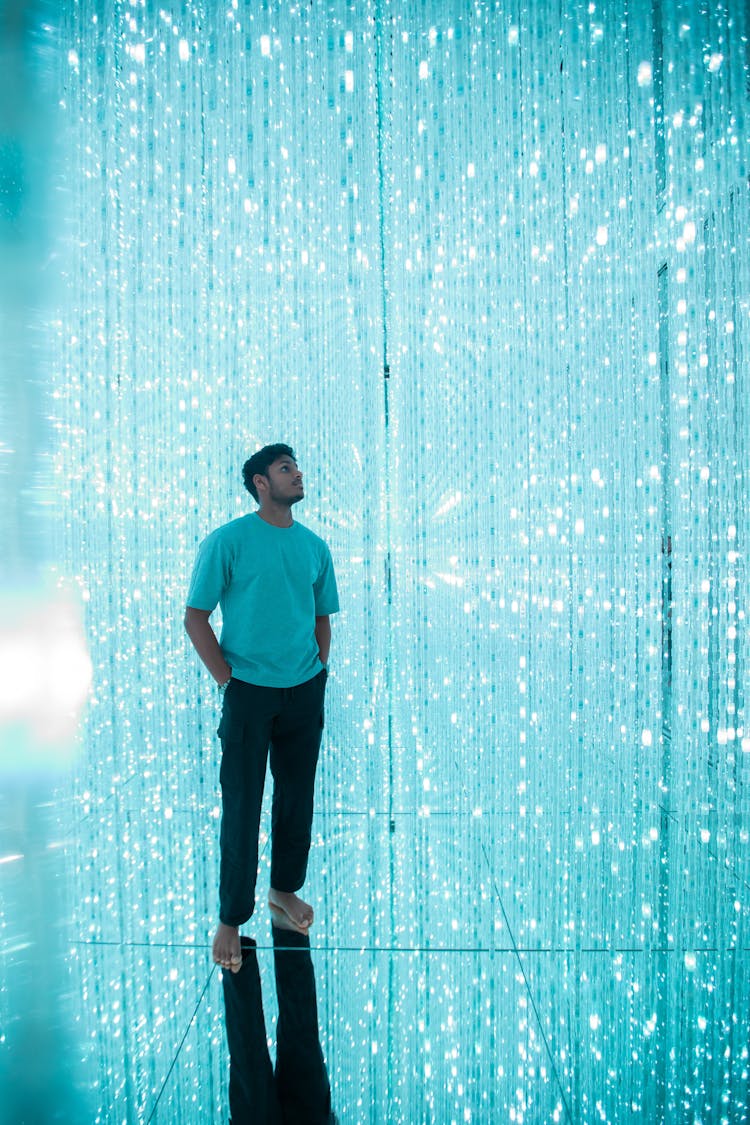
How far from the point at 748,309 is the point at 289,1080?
2.44 metres

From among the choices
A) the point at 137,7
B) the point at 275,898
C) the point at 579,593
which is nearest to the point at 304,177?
the point at 137,7

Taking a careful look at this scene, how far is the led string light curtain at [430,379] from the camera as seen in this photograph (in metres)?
2.33

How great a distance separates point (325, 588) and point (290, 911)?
752 millimetres

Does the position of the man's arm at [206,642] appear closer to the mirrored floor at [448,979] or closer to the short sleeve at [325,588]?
the short sleeve at [325,588]

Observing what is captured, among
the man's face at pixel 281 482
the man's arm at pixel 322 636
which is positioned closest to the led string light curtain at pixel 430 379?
the man's arm at pixel 322 636

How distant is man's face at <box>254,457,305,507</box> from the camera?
5.34 ft

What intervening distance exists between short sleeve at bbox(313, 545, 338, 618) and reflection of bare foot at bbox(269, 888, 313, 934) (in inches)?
26.1

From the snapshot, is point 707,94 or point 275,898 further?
point 707,94

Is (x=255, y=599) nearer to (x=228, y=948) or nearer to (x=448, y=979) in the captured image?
(x=228, y=948)

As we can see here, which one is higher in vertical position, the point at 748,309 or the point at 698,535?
the point at 748,309

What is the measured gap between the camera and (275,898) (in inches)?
68.3

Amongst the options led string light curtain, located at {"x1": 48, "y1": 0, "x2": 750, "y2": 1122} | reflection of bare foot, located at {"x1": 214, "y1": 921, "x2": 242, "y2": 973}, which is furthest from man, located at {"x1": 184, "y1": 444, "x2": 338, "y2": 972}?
led string light curtain, located at {"x1": 48, "y1": 0, "x2": 750, "y2": 1122}

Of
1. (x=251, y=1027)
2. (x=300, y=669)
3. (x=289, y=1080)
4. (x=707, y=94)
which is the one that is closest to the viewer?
(x=289, y=1080)

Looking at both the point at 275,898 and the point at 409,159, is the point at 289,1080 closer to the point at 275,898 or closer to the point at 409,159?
the point at 275,898
